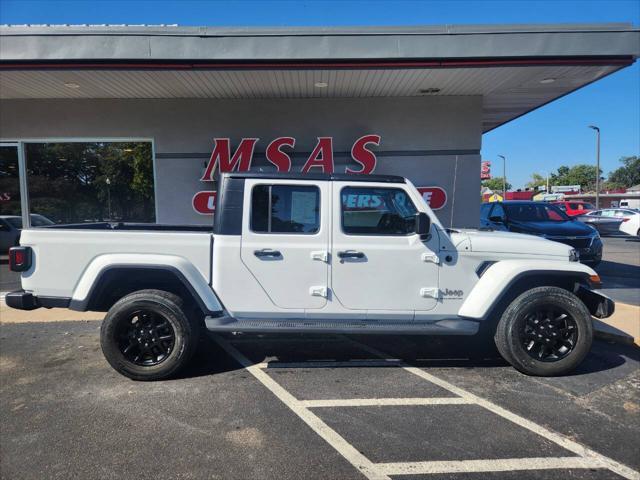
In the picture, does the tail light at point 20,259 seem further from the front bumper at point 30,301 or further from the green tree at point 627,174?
the green tree at point 627,174

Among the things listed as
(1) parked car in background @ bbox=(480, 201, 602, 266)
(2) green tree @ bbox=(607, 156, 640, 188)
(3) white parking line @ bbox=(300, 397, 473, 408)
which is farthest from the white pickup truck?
(2) green tree @ bbox=(607, 156, 640, 188)

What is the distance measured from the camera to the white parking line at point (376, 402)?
3788 mm

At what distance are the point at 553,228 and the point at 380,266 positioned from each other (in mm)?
6833

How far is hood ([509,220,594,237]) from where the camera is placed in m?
9.27

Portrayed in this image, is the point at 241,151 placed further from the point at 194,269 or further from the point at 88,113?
the point at 194,269

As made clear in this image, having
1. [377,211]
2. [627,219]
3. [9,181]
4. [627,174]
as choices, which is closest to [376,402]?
[377,211]

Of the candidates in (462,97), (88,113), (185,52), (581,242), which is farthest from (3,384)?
(581,242)

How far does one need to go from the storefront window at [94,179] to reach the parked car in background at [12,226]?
194 mm

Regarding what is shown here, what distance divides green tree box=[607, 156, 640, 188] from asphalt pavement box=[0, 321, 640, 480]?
4682 inches

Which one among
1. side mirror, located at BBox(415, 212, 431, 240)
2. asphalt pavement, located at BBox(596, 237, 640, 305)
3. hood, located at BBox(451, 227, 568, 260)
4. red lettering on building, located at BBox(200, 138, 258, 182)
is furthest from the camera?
red lettering on building, located at BBox(200, 138, 258, 182)

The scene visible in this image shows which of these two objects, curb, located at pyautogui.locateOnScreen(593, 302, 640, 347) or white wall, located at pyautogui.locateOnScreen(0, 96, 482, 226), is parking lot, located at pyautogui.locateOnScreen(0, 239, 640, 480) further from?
white wall, located at pyautogui.locateOnScreen(0, 96, 482, 226)

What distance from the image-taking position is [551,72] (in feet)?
22.5

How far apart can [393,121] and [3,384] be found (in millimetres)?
7234

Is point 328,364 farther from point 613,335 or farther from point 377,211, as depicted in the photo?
point 613,335
